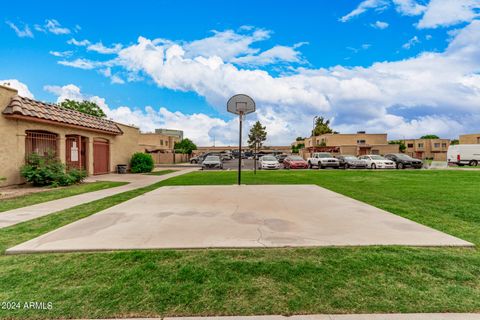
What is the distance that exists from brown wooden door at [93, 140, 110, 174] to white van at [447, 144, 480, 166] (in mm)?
36016

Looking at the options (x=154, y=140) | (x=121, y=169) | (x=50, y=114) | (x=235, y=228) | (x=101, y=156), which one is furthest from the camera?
(x=154, y=140)

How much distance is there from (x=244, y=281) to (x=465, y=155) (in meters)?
36.6

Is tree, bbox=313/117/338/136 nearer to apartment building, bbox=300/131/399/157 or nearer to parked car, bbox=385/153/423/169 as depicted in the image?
apartment building, bbox=300/131/399/157

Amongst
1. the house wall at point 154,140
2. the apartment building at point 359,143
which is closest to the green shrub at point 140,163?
the apartment building at point 359,143

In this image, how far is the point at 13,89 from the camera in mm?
11547

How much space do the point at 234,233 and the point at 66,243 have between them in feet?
8.76

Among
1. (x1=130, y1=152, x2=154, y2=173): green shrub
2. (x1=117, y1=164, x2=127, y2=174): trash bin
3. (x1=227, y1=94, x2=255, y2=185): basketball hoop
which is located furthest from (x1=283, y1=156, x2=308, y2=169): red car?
(x1=117, y1=164, x2=127, y2=174): trash bin

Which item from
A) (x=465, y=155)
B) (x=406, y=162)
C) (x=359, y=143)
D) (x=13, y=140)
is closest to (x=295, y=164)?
(x=406, y=162)

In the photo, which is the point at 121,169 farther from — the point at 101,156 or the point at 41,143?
the point at 41,143

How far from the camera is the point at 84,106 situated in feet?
137

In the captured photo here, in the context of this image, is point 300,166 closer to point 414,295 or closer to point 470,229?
point 470,229

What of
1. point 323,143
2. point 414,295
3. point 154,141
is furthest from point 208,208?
point 154,141

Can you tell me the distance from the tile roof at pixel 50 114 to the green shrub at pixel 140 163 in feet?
9.49

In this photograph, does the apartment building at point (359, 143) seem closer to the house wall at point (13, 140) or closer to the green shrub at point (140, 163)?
the green shrub at point (140, 163)
